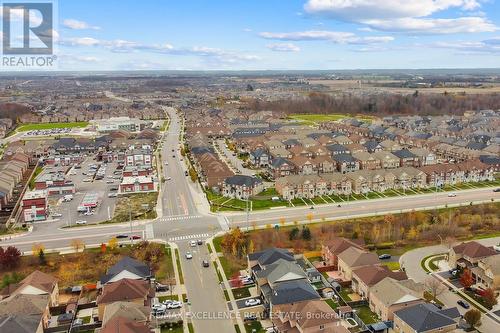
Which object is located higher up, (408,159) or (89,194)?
(408,159)

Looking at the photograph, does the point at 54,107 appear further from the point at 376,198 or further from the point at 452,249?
the point at 452,249

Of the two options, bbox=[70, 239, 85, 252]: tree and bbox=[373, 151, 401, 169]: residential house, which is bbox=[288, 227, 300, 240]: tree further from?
bbox=[373, 151, 401, 169]: residential house

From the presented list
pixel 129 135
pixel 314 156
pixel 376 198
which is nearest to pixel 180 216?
pixel 376 198

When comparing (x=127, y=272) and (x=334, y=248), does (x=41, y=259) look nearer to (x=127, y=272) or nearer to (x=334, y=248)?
(x=127, y=272)

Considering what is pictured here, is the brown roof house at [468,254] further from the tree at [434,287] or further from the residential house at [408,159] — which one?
the residential house at [408,159]

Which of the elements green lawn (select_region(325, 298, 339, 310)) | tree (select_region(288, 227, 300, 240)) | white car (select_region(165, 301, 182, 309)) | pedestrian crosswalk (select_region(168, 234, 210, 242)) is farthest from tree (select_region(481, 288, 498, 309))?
A: pedestrian crosswalk (select_region(168, 234, 210, 242))

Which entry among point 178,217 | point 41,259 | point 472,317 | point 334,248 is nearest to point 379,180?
point 334,248

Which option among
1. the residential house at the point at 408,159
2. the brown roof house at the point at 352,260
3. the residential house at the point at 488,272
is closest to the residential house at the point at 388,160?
the residential house at the point at 408,159
